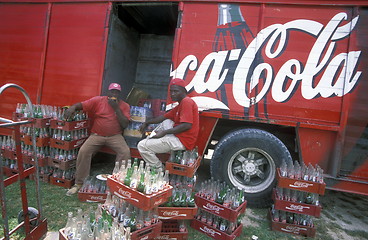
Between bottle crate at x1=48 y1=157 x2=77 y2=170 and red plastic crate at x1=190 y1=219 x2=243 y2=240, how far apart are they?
2295mm

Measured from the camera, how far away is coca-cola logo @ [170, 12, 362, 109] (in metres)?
3.43

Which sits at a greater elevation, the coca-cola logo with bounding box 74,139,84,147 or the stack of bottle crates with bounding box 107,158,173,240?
the coca-cola logo with bounding box 74,139,84,147

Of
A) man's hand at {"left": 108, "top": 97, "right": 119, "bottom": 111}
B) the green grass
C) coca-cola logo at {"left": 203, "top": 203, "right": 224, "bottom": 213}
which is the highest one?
man's hand at {"left": 108, "top": 97, "right": 119, "bottom": 111}

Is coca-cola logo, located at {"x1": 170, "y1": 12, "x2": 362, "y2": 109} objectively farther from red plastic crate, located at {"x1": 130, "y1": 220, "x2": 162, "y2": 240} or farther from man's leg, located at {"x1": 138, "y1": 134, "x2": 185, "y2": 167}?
red plastic crate, located at {"x1": 130, "y1": 220, "x2": 162, "y2": 240}

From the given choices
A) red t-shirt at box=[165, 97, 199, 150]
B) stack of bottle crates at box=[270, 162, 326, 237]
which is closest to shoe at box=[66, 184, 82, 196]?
red t-shirt at box=[165, 97, 199, 150]

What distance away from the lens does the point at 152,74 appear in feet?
21.7

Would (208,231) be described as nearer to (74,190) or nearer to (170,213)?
(170,213)

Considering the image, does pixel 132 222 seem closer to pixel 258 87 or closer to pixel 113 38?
pixel 258 87

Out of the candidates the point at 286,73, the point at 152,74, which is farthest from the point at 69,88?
the point at 286,73

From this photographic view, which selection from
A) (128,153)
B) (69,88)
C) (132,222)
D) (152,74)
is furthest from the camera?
(152,74)

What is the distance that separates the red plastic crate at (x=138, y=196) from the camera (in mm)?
2209

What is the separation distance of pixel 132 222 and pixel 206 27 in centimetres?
314

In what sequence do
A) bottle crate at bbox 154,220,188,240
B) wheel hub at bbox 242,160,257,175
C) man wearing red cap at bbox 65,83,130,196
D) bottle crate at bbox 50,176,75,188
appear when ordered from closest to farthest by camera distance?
bottle crate at bbox 154,220,188,240
wheel hub at bbox 242,160,257,175
bottle crate at bbox 50,176,75,188
man wearing red cap at bbox 65,83,130,196

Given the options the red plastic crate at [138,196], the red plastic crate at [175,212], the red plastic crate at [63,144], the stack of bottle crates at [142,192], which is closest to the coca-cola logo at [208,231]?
the red plastic crate at [175,212]
